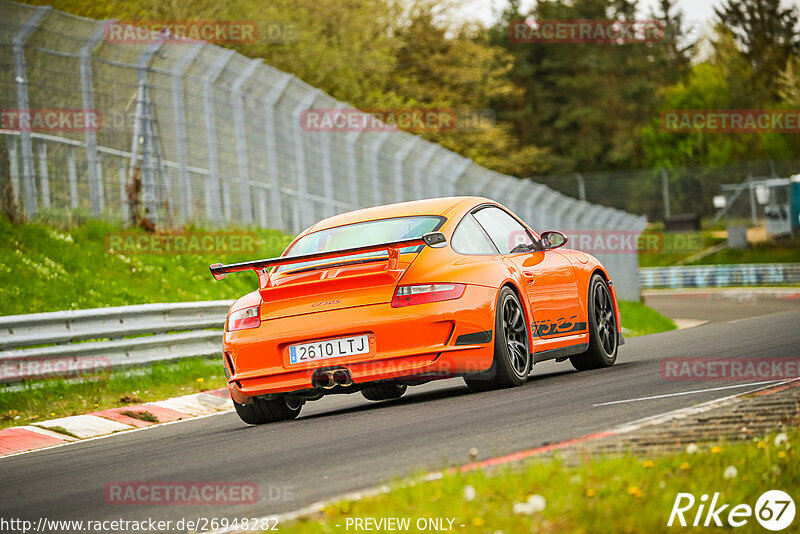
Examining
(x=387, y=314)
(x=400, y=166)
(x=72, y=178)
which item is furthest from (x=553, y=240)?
(x=400, y=166)

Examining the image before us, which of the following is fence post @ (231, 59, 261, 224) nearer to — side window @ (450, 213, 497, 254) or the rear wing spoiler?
side window @ (450, 213, 497, 254)

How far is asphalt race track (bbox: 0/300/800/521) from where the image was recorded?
5.59 meters

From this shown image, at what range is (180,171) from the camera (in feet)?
56.3

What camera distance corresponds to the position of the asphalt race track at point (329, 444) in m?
5.59

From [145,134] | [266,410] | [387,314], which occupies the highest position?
[145,134]

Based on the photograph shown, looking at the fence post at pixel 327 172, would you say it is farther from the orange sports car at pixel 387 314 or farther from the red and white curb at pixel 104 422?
the orange sports car at pixel 387 314

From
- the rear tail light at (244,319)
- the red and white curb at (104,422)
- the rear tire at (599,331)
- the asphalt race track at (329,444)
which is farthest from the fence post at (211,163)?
the rear tail light at (244,319)

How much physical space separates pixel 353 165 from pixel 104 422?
1088 centimetres

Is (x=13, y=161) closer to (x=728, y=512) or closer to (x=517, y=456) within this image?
(x=517, y=456)

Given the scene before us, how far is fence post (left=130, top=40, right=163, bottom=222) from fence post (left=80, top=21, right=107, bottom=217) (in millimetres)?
566

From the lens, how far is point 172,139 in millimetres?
17234

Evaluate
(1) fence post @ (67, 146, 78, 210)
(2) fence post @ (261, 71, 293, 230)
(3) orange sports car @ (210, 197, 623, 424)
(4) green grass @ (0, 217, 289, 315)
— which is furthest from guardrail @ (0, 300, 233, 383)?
(2) fence post @ (261, 71, 293, 230)

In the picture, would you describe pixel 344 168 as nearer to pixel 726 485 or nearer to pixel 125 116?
pixel 125 116

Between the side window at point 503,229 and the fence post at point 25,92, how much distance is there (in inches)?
306
